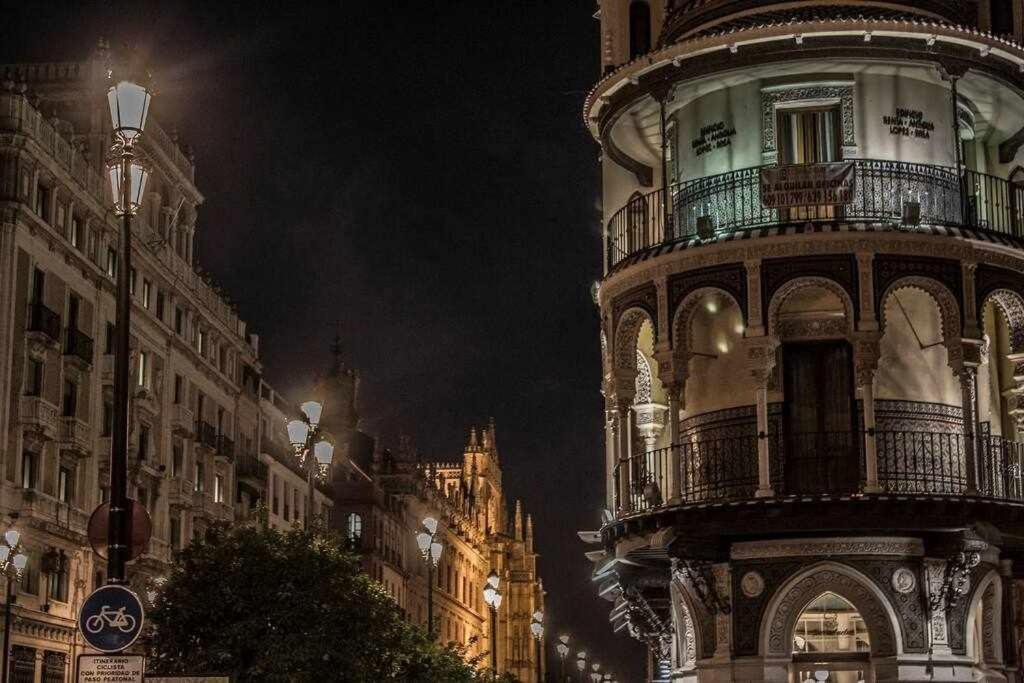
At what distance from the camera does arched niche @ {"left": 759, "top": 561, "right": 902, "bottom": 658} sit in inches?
929

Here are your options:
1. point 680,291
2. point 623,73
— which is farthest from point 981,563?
point 623,73

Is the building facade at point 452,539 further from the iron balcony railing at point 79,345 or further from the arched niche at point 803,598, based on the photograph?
the arched niche at point 803,598

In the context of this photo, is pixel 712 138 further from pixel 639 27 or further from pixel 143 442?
pixel 143 442

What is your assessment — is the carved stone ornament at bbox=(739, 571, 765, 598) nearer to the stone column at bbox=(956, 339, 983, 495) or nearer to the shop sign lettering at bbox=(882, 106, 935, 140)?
the stone column at bbox=(956, 339, 983, 495)

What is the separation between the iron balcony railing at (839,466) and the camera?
23.9 meters

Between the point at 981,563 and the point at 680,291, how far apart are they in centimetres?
Answer: 582

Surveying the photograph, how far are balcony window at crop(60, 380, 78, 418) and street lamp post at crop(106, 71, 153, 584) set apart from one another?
34.8m

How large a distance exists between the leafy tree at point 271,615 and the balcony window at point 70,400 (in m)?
22.7

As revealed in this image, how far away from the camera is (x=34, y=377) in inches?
1855

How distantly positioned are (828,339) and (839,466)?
1966 mm

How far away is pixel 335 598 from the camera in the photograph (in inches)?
1053

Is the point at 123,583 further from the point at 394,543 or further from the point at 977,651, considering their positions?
the point at 394,543

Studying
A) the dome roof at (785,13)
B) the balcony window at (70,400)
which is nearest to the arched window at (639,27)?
the dome roof at (785,13)

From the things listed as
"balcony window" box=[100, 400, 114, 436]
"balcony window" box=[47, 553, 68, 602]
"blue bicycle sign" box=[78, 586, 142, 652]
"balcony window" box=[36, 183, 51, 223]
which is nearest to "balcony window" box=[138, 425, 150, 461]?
"balcony window" box=[100, 400, 114, 436]
